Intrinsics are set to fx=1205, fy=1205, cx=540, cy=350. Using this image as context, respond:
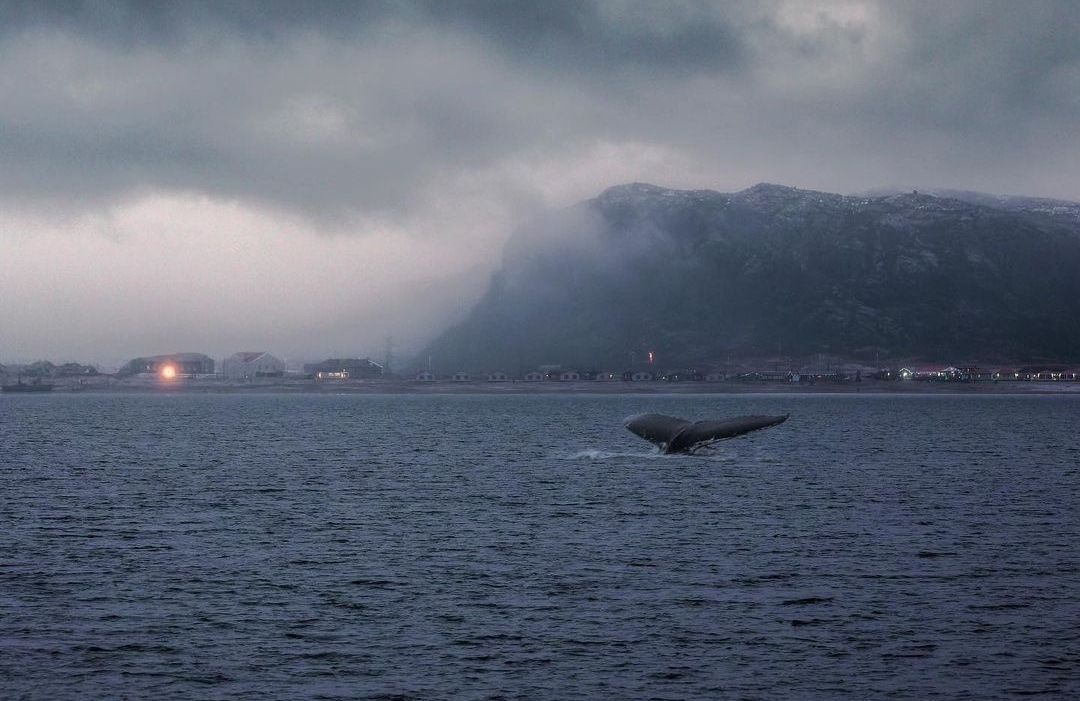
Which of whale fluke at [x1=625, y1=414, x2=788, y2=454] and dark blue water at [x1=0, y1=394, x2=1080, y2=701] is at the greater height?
whale fluke at [x1=625, y1=414, x2=788, y2=454]

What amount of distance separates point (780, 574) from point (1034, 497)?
3996 cm

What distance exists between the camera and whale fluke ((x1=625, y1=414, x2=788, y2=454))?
318 feet

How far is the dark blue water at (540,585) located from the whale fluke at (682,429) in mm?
4122

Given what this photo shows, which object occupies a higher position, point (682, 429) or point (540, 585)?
point (682, 429)

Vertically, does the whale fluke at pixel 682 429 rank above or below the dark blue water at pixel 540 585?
above

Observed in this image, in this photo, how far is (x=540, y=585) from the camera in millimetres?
50281

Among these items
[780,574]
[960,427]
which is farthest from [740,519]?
[960,427]

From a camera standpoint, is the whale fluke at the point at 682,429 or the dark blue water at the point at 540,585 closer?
the dark blue water at the point at 540,585

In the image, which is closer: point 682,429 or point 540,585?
point 540,585

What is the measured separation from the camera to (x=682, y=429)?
109250 mm

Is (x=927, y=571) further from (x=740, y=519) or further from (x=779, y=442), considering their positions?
(x=779, y=442)

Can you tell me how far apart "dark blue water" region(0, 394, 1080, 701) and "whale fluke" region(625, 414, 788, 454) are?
412 centimetres

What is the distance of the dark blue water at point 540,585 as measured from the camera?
3662cm

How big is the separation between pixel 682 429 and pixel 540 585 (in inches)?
2379
